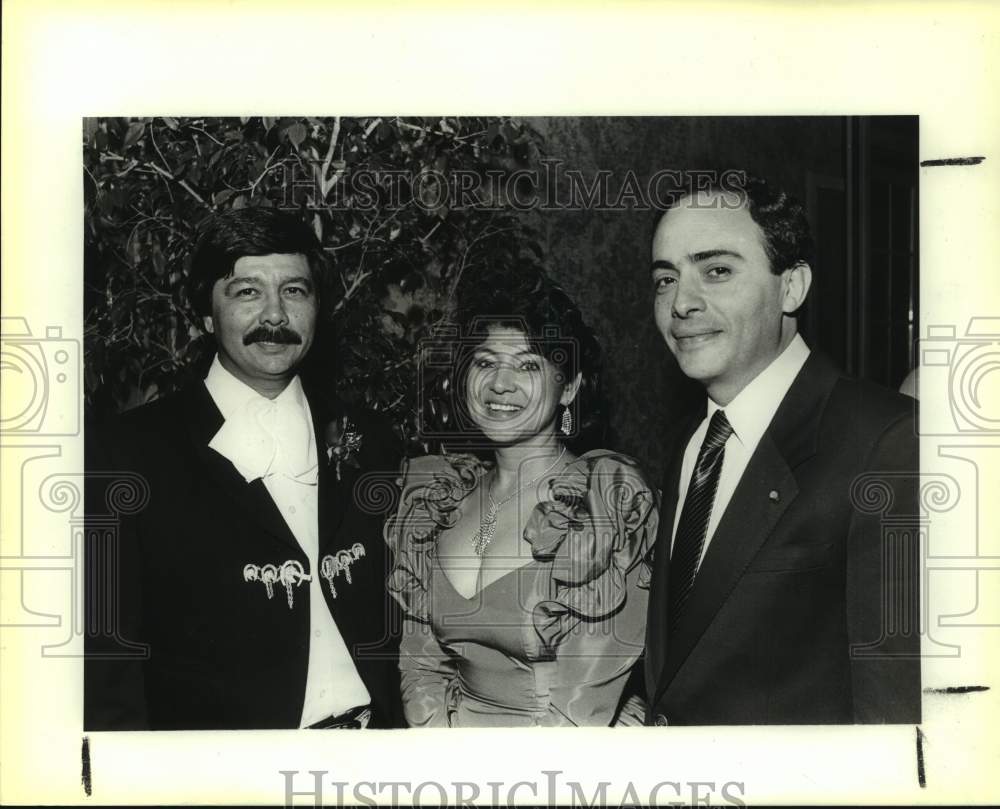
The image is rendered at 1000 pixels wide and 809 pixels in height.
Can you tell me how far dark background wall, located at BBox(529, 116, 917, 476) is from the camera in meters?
4.43

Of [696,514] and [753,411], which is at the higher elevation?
[753,411]

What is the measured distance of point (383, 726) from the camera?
14.7ft

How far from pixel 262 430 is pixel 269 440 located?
0.03 meters

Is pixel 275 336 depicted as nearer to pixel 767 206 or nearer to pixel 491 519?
pixel 491 519

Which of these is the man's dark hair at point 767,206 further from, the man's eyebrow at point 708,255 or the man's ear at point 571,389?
the man's ear at point 571,389

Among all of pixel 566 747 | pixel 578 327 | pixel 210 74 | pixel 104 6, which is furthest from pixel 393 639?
pixel 104 6

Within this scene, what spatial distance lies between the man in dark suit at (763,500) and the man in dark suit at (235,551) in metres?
0.84

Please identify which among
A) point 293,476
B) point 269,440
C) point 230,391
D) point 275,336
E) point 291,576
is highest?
point 275,336

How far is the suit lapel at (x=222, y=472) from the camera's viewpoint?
445 cm

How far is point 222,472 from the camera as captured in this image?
4457 mm

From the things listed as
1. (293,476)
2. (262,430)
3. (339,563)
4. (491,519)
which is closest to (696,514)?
(491,519)

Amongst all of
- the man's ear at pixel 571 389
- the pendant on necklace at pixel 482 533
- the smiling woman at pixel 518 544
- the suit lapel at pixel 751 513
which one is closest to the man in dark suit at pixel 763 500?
the suit lapel at pixel 751 513

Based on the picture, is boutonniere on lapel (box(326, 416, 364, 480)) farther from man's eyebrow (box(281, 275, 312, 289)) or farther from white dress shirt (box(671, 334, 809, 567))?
white dress shirt (box(671, 334, 809, 567))

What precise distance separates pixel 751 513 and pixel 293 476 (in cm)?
130
